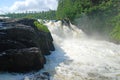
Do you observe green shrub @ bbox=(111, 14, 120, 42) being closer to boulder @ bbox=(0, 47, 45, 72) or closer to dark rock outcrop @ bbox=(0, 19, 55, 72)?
dark rock outcrop @ bbox=(0, 19, 55, 72)

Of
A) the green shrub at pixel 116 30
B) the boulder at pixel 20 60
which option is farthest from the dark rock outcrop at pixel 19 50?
the green shrub at pixel 116 30

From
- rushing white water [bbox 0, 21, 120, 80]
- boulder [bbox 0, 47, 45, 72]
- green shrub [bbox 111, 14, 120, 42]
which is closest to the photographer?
boulder [bbox 0, 47, 45, 72]

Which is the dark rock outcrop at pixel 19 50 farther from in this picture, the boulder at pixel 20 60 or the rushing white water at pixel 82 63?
the rushing white water at pixel 82 63

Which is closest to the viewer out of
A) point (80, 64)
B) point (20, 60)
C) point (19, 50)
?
point (20, 60)

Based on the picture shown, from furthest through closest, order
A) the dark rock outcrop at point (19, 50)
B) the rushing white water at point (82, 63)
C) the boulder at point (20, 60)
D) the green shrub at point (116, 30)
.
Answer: the green shrub at point (116, 30), the rushing white water at point (82, 63), the dark rock outcrop at point (19, 50), the boulder at point (20, 60)

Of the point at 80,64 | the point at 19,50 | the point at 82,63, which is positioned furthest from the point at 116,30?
the point at 19,50

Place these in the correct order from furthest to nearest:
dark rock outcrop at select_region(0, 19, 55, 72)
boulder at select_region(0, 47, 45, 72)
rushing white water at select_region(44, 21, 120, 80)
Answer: rushing white water at select_region(44, 21, 120, 80) → dark rock outcrop at select_region(0, 19, 55, 72) → boulder at select_region(0, 47, 45, 72)

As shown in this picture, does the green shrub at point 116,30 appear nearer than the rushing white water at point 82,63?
No

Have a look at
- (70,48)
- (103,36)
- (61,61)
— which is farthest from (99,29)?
(61,61)

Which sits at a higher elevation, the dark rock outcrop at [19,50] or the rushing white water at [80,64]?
the dark rock outcrop at [19,50]

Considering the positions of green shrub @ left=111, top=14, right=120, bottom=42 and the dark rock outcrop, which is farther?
green shrub @ left=111, top=14, right=120, bottom=42

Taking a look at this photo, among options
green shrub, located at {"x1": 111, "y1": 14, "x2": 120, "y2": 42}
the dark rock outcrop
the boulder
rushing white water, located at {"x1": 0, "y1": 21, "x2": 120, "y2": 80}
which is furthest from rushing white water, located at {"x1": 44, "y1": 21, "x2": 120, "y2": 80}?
green shrub, located at {"x1": 111, "y1": 14, "x2": 120, "y2": 42}

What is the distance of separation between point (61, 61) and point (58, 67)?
246cm

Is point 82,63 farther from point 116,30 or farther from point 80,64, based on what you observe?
point 116,30
